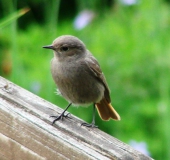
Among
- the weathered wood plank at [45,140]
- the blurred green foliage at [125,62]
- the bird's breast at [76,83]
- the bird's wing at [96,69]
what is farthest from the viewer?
the blurred green foliage at [125,62]

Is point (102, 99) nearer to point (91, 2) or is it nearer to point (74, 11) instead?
point (91, 2)

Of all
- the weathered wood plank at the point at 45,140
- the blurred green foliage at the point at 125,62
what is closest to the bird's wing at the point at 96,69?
the blurred green foliage at the point at 125,62

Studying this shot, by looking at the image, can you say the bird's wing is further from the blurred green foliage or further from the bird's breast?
the blurred green foliage

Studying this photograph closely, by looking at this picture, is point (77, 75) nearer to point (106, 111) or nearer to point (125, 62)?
point (106, 111)

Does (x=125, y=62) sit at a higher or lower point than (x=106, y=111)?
lower

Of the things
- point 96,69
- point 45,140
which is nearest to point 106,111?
point 96,69

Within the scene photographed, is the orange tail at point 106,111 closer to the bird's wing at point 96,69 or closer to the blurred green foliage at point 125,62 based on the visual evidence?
the bird's wing at point 96,69

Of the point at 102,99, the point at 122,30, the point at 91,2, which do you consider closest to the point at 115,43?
the point at 122,30
